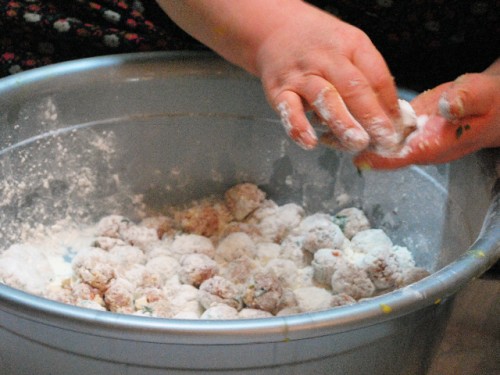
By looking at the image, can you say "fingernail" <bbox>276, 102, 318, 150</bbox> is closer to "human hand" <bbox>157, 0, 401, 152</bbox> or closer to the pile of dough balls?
"human hand" <bbox>157, 0, 401, 152</bbox>

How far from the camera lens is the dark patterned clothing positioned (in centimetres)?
91

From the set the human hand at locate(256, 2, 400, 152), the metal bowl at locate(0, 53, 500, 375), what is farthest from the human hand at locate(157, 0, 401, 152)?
the metal bowl at locate(0, 53, 500, 375)

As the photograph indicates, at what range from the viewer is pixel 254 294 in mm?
804

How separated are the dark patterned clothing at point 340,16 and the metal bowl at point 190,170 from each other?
0.10 m

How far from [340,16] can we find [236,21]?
0.78 feet

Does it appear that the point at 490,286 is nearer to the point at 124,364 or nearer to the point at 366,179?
the point at 366,179

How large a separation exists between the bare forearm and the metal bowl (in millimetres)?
126

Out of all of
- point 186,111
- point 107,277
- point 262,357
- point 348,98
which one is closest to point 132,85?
point 186,111

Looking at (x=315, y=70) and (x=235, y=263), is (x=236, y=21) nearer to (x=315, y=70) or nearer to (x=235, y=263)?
(x=315, y=70)

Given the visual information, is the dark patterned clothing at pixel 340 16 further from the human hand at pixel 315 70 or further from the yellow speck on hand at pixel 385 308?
the yellow speck on hand at pixel 385 308

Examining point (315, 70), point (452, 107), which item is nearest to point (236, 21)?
point (315, 70)

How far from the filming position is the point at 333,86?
0.65 m

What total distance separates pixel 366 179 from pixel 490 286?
0.75ft

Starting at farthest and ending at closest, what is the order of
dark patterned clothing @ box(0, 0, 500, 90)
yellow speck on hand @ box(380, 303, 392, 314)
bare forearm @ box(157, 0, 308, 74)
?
dark patterned clothing @ box(0, 0, 500, 90), bare forearm @ box(157, 0, 308, 74), yellow speck on hand @ box(380, 303, 392, 314)
